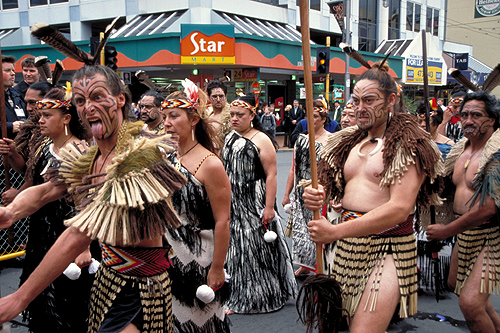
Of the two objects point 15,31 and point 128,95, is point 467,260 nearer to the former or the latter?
point 128,95

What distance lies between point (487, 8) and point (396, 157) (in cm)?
5406

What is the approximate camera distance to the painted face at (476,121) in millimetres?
3922

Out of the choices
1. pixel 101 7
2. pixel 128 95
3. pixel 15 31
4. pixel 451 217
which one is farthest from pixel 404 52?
pixel 128 95

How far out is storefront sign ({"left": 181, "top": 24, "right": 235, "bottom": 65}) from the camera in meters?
20.2

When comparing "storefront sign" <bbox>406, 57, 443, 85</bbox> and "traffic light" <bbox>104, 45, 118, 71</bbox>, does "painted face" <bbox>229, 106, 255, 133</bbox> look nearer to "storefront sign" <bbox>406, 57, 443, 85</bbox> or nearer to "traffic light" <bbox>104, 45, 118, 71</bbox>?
"traffic light" <bbox>104, 45, 118, 71</bbox>

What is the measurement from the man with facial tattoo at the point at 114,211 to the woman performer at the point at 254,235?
242 cm

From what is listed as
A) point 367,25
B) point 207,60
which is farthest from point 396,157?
point 367,25

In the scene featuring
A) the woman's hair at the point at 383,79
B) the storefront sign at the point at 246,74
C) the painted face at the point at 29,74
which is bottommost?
the woman's hair at the point at 383,79

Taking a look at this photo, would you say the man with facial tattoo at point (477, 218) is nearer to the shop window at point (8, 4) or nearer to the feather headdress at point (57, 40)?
the feather headdress at point (57, 40)

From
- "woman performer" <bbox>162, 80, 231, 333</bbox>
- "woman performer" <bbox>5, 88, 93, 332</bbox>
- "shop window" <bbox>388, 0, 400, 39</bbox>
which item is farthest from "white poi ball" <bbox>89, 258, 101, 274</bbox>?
"shop window" <bbox>388, 0, 400, 39</bbox>

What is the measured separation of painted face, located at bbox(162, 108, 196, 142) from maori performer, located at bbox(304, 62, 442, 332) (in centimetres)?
113

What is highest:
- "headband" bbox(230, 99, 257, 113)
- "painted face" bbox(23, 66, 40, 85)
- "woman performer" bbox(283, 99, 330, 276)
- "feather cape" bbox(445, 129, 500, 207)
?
"painted face" bbox(23, 66, 40, 85)

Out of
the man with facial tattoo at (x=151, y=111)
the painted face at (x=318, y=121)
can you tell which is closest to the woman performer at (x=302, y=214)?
the painted face at (x=318, y=121)

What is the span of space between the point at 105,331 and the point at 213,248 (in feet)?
3.59
